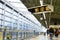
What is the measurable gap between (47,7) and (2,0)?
3838 millimetres

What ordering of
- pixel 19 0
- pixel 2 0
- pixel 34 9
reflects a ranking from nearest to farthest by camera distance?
pixel 34 9
pixel 2 0
pixel 19 0

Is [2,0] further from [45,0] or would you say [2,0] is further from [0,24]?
[45,0]

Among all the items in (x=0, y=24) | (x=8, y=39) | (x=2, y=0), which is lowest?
(x=8, y=39)

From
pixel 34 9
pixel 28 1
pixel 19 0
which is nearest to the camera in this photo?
pixel 34 9

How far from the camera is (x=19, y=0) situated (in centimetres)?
1287

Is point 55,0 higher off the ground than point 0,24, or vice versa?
point 55,0

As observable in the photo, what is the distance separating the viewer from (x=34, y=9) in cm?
1110

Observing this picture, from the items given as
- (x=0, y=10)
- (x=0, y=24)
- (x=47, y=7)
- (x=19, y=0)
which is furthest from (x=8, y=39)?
(x=47, y=7)

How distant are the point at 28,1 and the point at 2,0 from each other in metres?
4.48

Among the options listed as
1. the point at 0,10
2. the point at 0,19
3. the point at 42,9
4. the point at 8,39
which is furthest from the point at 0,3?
the point at 42,9

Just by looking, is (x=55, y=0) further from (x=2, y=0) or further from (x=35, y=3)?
(x=2, y=0)

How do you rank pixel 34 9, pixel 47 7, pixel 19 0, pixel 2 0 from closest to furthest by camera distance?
pixel 47 7, pixel 34 9, pixel 2 0, pixel 19 0

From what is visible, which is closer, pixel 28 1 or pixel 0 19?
pixel 0 19

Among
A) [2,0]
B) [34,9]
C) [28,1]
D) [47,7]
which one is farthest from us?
[28,1]
